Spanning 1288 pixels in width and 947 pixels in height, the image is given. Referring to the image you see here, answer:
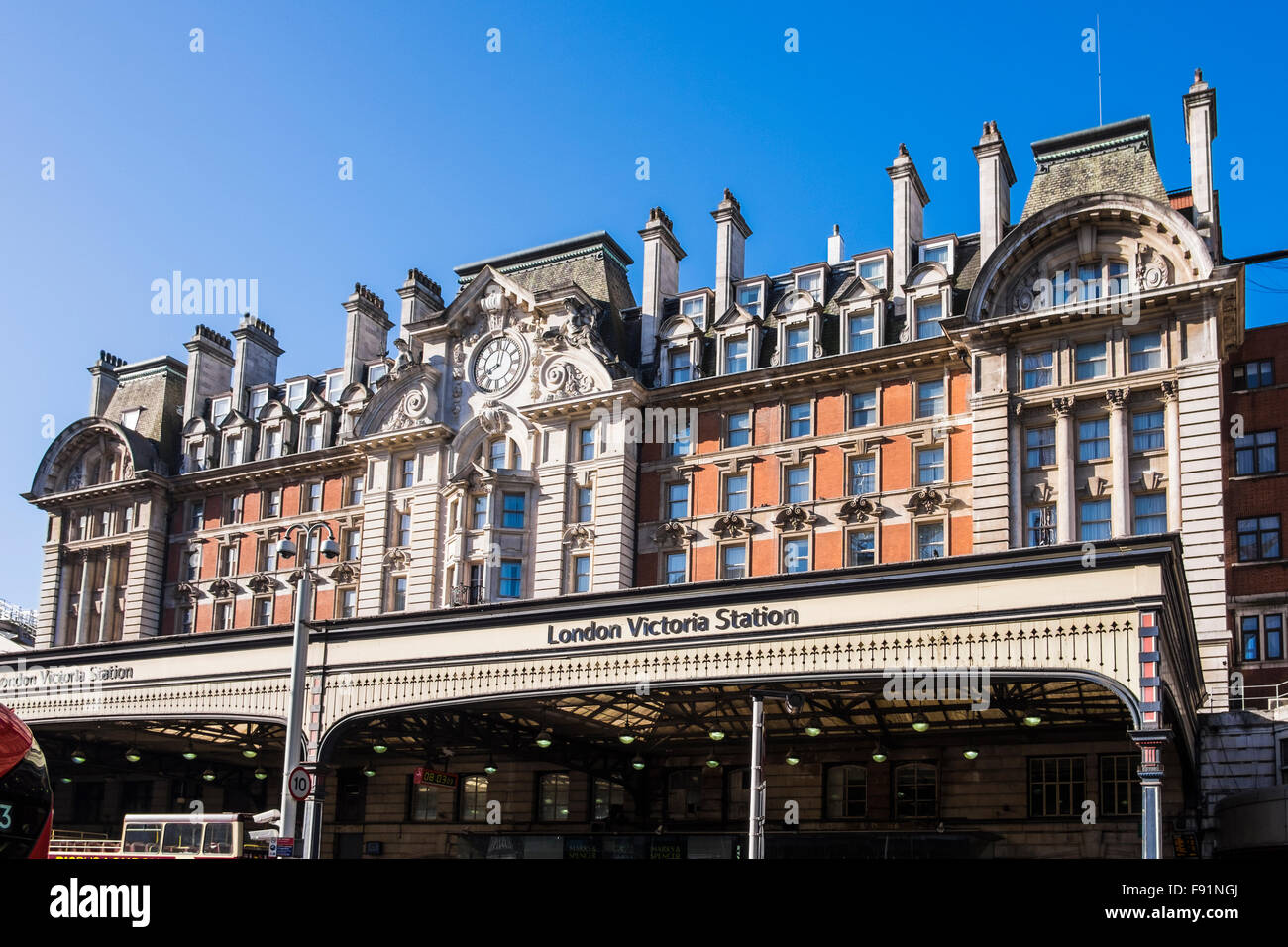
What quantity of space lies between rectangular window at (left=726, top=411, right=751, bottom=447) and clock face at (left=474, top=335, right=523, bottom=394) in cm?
940

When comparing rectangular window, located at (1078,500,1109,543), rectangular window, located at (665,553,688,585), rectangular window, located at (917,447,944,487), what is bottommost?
rectangular window, located at (665,553,688,585)

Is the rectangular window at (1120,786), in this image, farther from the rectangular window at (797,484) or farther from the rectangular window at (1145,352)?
the rectangular window at (797,484)

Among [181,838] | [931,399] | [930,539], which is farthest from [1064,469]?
[181,838]

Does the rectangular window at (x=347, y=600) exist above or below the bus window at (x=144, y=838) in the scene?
above

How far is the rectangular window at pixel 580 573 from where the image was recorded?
5044cm

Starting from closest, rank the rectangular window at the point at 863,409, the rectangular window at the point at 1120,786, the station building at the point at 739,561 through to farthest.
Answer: the station building at the point at 739,561
the rectangular window at the point at 1120,786
the rectangular window at the point at 863,409

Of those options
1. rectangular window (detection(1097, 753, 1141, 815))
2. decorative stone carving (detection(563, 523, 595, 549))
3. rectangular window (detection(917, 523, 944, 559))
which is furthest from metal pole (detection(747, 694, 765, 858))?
decorative stone carving (detection(563, 523, 595, 549))

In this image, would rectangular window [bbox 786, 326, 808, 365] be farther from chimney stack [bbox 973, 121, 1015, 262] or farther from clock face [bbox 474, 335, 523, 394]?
clock face [bbox 474, 335, 523, 394]

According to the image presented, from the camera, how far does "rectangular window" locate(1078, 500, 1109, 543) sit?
4178cm

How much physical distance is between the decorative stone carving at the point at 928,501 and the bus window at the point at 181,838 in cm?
2481

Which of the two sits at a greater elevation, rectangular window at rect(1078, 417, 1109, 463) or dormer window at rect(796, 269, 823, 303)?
→ dormer window at rect(796, 269, 823, 303)

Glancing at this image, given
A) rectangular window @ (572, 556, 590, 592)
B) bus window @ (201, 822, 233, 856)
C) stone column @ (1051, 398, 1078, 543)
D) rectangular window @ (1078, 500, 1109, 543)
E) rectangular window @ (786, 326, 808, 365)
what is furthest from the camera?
rectangular window @ (572, 556, 590, 592)

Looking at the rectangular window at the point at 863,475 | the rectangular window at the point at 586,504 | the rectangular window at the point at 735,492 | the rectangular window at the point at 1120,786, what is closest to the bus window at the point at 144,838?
the rectangular window at the point at 586,504
